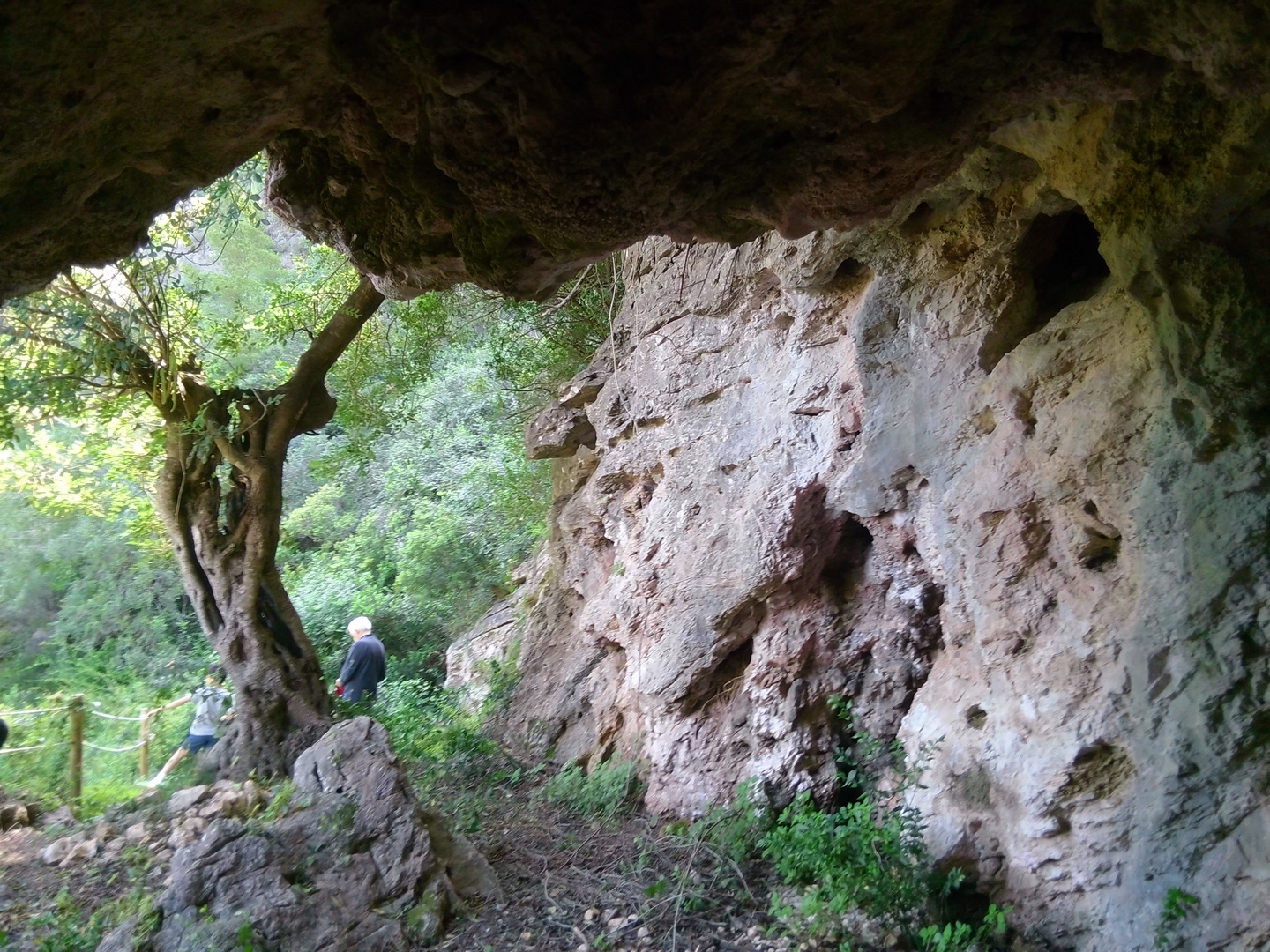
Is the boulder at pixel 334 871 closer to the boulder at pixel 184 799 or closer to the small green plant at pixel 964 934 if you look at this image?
the boulder at pixel 184 799

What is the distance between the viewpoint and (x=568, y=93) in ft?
6.76

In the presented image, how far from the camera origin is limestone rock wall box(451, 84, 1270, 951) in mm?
2939

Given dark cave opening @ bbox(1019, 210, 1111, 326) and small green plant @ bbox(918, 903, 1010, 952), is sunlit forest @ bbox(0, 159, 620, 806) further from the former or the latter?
small green plant @ bbox(918, 903, 1010, 952)

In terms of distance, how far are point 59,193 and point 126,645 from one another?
14956 millimetres

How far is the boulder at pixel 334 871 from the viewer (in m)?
3.92

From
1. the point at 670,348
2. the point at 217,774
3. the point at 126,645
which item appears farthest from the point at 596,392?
the point at 126,645

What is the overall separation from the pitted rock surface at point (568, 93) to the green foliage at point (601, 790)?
4.23 metres

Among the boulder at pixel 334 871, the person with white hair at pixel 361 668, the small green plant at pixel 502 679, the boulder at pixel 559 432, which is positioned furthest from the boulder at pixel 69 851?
the boulder at pixel 559 432

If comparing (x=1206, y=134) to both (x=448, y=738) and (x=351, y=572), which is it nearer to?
(x=448, y=738)

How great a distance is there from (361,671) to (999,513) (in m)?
6.01

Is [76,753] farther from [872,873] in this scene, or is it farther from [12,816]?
[872,873]

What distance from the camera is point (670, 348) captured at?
606 centimetres

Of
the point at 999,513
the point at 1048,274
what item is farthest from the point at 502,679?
the point at 1048,274

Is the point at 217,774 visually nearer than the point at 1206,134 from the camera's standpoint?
No
